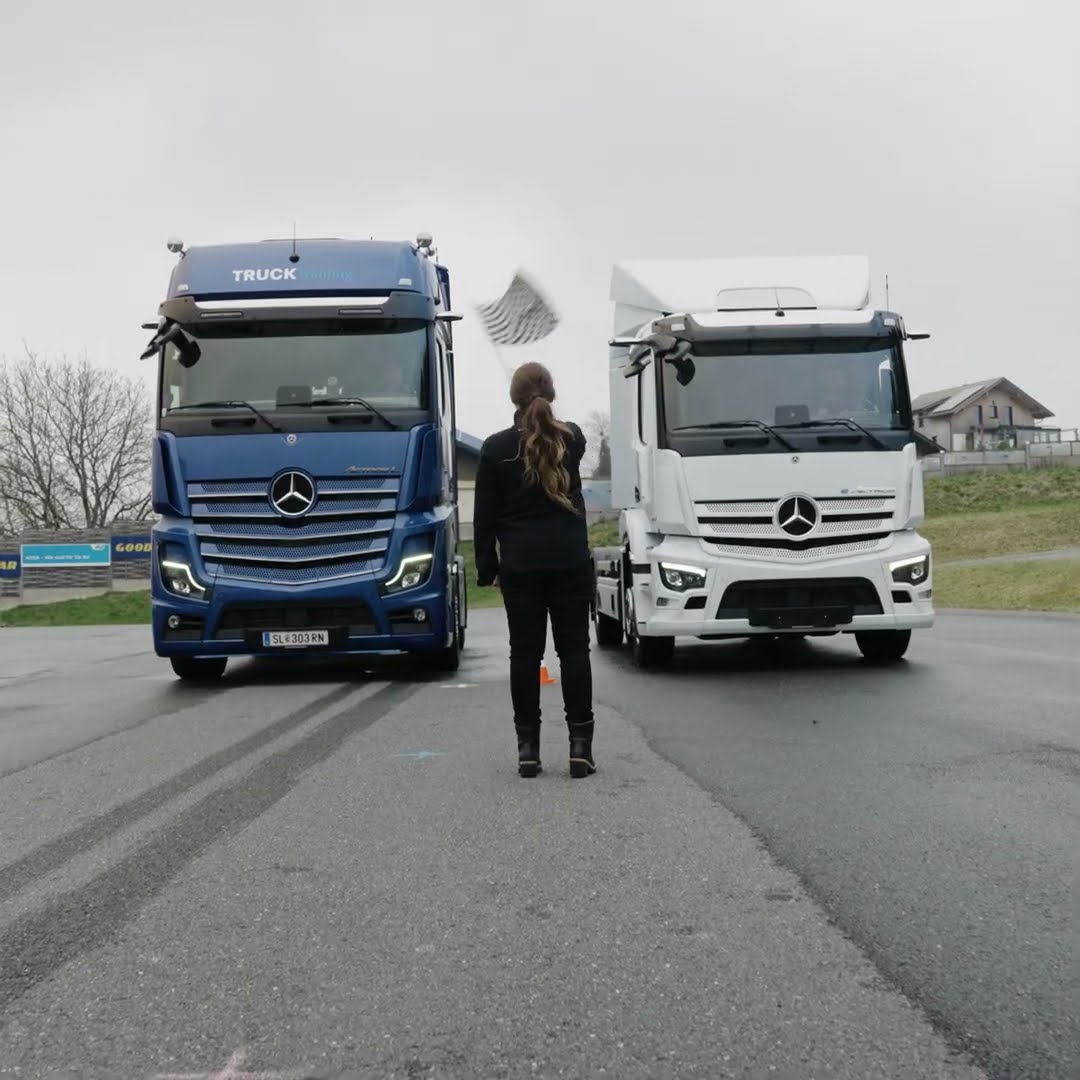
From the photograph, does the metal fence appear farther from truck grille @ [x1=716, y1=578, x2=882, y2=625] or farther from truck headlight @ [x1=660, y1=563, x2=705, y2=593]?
truck headlight @ [x1=660, y1=563, x2=705, y2=593]

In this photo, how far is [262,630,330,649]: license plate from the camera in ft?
36.4

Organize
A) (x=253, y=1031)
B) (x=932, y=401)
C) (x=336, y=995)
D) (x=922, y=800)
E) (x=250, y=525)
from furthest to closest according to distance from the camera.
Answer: (x=932, y=401), (x=250, y=525), (x=922, y=800), (x=336, y=995), (x=253, y=1031)

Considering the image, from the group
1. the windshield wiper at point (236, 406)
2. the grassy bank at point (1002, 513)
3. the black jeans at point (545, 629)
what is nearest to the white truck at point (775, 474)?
the windshield wiper at point (236, 406)

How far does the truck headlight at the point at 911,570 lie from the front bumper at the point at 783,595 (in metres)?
0.03

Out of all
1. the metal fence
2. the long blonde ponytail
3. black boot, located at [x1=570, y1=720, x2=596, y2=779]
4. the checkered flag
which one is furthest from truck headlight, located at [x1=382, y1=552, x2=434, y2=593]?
the metal fence

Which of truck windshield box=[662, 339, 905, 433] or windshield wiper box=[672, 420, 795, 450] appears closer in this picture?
windshield wiper box=[672, 420, 795, 450]

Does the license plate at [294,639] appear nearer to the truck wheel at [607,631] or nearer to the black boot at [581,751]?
the truck wheel at [607,631]

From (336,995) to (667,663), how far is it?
9.43 metres

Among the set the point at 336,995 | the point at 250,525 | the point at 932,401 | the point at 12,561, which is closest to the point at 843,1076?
the point at 336,995

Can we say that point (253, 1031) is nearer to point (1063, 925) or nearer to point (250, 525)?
point (1063, 925)

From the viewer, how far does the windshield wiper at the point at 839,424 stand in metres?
11.1

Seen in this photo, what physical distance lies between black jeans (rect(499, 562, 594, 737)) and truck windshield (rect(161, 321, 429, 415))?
4945mm

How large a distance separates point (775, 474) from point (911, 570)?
4.61 feet

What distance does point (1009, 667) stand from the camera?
1195cm
